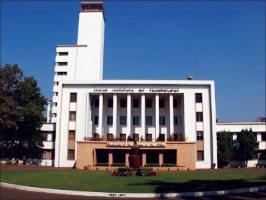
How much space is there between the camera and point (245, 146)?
59000 millimetres

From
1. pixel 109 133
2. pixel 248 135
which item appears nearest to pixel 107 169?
pixel 109 133

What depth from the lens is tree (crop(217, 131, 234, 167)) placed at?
5804 centimetres

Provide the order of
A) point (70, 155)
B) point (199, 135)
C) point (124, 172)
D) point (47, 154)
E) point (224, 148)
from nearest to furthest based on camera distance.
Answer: point (124, 172)
point (199, 135)
point (70, 155)
point (224, 148)
point (47, 154)

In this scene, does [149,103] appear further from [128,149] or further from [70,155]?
[70,155]

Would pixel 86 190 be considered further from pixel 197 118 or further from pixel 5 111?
pixel 197 118

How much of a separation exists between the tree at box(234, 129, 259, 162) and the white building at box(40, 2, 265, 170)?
6.71 m

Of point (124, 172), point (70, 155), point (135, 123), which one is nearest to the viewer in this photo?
point (124, 172)

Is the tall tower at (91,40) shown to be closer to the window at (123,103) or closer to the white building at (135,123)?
the window at (123,103)

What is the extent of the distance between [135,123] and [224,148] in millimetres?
13914

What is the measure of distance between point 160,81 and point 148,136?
831 centimetres

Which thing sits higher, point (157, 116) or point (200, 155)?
point (157, 116)

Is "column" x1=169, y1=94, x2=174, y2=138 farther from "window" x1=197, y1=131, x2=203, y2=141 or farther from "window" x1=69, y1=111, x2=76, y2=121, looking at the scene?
"window" x1=69, y1=111, x2=76, y2=121

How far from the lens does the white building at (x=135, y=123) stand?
173 ft

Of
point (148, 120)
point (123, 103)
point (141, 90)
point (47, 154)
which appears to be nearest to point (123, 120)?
point (123, 103)
